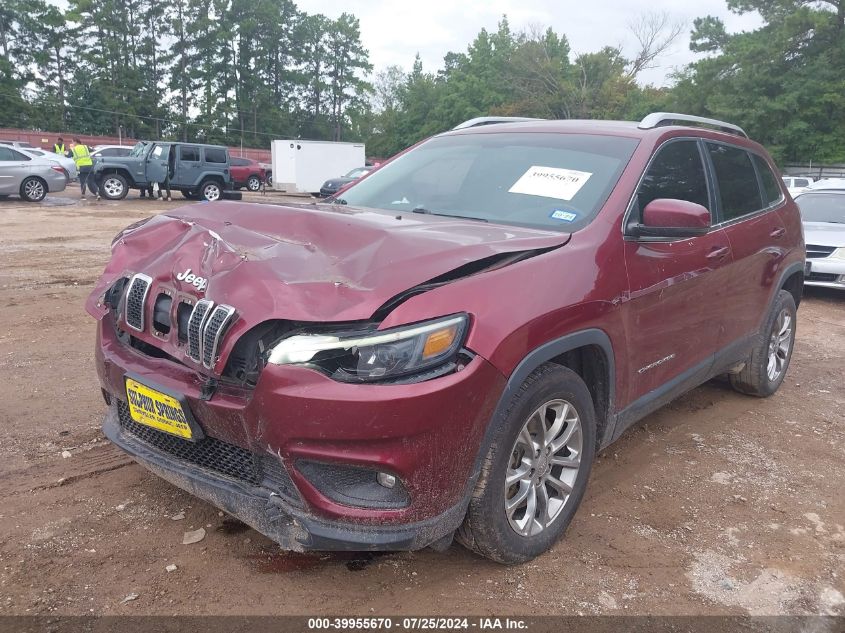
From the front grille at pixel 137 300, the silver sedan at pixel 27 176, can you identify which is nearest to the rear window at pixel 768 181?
the front grille at pixel 137 300

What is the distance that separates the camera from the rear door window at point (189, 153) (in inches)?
810

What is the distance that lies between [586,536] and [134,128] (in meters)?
63.9

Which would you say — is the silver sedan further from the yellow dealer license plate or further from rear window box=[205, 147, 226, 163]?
the yellow dealer license plate

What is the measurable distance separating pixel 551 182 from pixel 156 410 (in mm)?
2042

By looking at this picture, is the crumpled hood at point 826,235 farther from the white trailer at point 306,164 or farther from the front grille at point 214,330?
the white trailer at point 306,164

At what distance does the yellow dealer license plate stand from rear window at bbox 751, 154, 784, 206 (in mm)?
4004

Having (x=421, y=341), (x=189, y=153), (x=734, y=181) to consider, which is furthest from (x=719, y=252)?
(x=189, y=153)

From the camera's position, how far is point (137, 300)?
260cm

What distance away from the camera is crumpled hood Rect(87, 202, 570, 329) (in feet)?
7.09

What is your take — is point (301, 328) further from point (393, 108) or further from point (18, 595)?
point (393, 108)

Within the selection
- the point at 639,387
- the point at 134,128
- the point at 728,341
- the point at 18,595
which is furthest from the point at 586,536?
the point at 134,128

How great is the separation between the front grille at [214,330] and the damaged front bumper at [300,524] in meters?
0.45

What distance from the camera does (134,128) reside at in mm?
58438

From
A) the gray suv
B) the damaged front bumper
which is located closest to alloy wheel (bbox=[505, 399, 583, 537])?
the damaged front bumper
